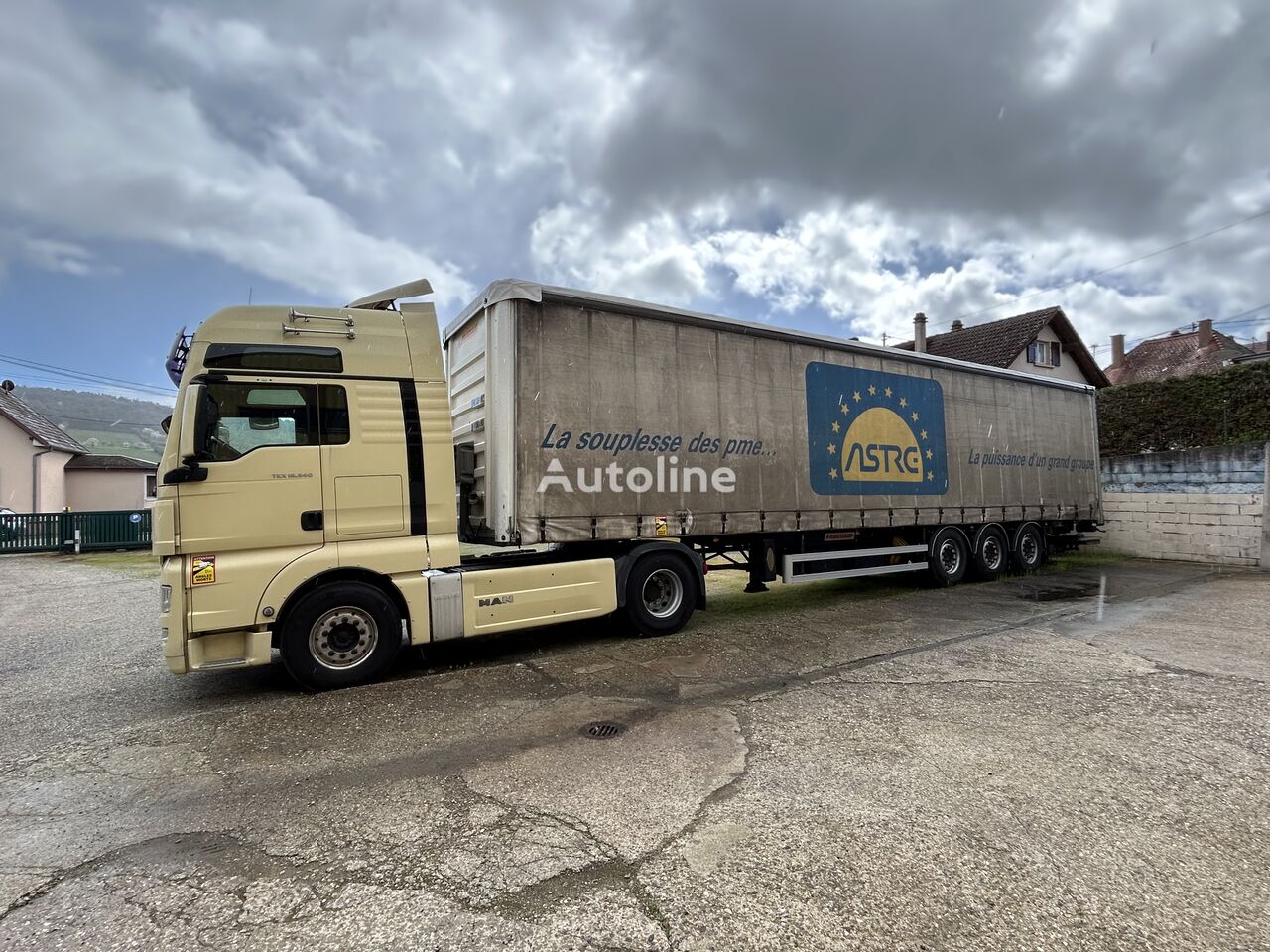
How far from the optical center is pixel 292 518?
511 cm

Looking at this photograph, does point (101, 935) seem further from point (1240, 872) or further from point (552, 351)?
point (552, 351)

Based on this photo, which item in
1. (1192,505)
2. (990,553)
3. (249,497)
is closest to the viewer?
(249,497)

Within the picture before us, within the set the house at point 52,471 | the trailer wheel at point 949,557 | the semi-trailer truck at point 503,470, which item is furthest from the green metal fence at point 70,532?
the trailer wheel at point 949,557

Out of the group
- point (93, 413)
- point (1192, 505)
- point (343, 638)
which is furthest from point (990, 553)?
point (93, 413)

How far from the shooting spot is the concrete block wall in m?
12.5

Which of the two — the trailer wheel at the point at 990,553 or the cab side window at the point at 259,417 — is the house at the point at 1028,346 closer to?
the trailer wheel at the point at 990,553

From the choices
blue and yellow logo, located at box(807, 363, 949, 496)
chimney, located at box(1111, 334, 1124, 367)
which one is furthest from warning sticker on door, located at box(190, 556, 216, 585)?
chimney, located at box(1111, 334, 1124, 367)

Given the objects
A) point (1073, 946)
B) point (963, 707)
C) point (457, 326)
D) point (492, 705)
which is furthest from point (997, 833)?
point (457, 326)

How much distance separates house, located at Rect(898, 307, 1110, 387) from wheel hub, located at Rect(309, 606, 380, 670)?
24477mm

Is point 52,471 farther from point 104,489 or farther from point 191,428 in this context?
point 191,428

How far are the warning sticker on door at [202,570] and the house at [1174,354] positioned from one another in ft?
124

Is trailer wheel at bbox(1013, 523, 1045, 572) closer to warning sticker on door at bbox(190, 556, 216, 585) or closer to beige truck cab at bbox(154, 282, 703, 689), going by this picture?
beige truck cab at bbox(154, 282, 703, 689)

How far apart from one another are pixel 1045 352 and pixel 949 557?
68.4ft

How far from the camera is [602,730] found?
168 inches
